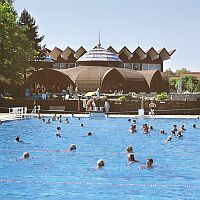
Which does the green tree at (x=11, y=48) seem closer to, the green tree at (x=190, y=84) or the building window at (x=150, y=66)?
the building window at (x=150, y=66)

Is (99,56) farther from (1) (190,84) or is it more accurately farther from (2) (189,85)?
(1) (190,84)

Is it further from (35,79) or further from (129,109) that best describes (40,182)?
(35,79)

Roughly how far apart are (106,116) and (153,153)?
21332 millimetres

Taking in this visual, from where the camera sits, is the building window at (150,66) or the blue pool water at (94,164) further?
the building window at (150,66)

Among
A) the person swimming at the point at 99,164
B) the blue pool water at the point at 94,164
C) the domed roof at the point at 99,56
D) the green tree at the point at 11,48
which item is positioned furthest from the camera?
the domed roof at the point at 99,56

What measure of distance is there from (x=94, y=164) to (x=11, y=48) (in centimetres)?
3444

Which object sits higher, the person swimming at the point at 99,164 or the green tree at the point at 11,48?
the green tree at the point at 11,48

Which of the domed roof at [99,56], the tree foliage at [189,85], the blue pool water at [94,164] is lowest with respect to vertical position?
the blue pool water at [94,164]

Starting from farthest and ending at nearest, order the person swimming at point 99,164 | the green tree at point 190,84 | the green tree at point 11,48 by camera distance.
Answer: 1. the green tree at point 190,84
2. the green tree at point 11,48
3. the person swimming at point 99,164

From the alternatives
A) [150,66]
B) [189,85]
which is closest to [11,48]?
[150,66]

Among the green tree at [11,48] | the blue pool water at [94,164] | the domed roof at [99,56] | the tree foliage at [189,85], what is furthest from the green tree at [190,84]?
the blue pool water at [94,164]

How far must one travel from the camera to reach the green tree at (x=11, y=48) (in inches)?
2020

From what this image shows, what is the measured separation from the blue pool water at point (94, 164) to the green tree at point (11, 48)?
17051 millimetres

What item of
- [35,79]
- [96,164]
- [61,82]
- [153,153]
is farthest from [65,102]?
[96,164]
